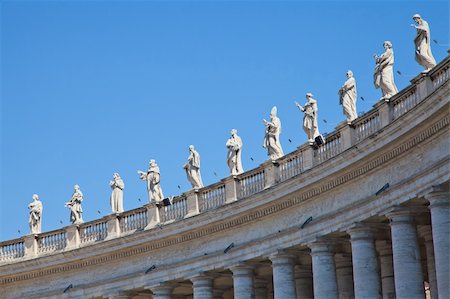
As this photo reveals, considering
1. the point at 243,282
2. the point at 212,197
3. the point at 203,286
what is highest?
the point at 212,197

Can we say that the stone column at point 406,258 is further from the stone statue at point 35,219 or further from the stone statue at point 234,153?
the stone statue at point 35,219

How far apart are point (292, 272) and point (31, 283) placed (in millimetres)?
26330

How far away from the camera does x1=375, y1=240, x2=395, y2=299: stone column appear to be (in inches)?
2795

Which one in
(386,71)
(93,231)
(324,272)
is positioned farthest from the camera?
(93,231)

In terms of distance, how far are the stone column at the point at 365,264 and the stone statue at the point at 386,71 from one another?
728 cm

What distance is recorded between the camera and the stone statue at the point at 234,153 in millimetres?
79812

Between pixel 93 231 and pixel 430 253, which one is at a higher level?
pixel 93 231

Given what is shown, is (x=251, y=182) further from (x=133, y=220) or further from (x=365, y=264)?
(x=365, y=264)

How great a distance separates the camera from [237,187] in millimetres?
78562

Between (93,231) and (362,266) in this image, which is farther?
(93,231)

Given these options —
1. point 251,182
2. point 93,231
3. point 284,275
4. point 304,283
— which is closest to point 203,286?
point 304,283

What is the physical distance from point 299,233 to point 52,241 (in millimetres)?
27583

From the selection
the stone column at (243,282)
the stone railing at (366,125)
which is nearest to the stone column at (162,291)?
the stone column at (243,282)

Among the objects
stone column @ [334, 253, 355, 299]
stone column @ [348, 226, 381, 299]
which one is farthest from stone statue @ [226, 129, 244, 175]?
stone column @ [348, 226, 381, 299]
